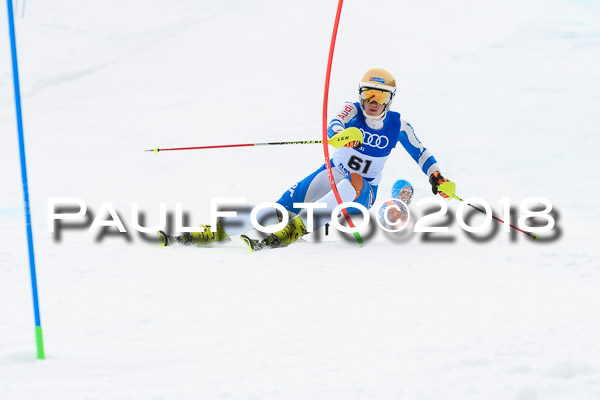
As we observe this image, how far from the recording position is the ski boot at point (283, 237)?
408 cm

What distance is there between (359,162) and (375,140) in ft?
0.56

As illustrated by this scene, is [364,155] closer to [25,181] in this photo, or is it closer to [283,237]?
[283,237]

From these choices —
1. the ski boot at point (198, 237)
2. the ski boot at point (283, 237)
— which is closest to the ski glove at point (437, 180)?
the ski boot at point (283, 237)

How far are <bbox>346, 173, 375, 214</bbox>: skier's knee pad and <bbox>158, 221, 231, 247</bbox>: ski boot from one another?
792 millimetres

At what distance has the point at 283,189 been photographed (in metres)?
6.32

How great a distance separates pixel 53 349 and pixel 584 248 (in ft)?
9.41

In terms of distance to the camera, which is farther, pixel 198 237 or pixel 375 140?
pixel 375 140

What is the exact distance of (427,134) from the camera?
26.8 feet

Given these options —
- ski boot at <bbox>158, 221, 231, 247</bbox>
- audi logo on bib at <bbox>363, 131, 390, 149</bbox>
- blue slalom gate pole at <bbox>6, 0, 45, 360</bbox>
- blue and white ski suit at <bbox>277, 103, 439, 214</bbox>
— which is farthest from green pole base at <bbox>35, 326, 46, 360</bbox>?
audi logo on bib at <bbox>363, 131, 390, 149</bbox>

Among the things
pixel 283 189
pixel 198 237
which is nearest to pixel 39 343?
pixel 198 237

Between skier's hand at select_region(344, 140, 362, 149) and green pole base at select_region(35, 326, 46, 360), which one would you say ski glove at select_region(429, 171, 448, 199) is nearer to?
skier's hand at select_region(344, 140, 362, 149)

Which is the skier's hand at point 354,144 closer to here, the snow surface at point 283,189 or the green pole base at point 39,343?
the snow surface at point 283,189

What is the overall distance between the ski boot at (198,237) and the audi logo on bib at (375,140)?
1.01 meters

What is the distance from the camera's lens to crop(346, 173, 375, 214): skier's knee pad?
4.29m
